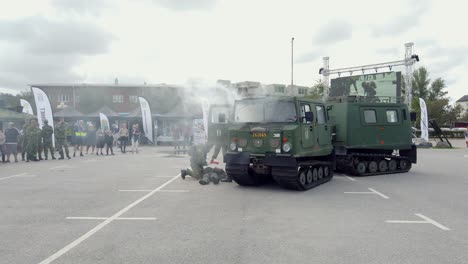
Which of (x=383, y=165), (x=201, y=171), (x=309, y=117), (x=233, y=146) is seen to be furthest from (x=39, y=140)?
(x=383, y=165)

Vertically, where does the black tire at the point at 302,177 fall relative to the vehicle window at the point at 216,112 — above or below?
below

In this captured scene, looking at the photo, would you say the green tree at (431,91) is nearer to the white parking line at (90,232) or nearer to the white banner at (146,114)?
the white banner at (146,114)

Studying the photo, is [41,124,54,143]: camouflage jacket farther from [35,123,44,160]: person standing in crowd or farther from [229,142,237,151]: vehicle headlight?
[229,142,237,151]: vehicle headlight

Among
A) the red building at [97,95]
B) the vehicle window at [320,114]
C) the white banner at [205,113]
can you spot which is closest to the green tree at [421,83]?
the red building at [97,95]

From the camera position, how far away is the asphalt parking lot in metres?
4.20

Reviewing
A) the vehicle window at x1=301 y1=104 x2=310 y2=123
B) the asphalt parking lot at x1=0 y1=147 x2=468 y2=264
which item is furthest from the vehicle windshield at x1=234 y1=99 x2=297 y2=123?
the asphalt parking lot at x1=0 y1=147 x2=468 y2=264

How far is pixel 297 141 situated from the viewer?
802 centimetres

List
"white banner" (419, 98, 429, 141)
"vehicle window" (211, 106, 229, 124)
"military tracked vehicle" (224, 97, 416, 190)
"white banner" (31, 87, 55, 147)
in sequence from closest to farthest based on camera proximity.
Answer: "military tracked vehicle" (224, 97, 416, 190), "vehicle window" (211, 106, 229, 124), "white banner" (31, 87, 55, 147), "white banner" (419, 98, 429, 141)

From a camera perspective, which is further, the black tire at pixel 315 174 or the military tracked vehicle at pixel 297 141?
the black tire at pixel 315 174

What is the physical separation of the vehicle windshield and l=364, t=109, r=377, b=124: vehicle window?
4.52 meters

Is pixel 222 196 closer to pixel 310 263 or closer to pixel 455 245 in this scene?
pixel 310 263

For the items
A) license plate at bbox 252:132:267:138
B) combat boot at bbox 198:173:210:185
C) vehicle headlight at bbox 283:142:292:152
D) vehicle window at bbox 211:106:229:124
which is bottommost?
combat boot at bbox 198:173:210:185

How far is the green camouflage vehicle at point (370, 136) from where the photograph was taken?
11.3 meters

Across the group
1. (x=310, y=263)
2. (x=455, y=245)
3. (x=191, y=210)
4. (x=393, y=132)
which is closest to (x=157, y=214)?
(x=191, y=210)
